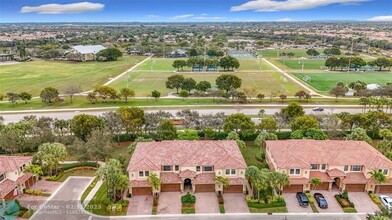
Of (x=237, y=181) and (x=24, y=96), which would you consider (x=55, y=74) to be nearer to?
(x=24, y=96)

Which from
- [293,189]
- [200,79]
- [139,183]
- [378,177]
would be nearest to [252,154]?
[293,189]

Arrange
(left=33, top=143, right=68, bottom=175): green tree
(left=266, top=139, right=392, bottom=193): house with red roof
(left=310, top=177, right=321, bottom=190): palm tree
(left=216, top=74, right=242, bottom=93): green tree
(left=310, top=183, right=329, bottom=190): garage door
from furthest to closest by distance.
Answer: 1. (left=216, top=74, right=242, bottom=93): green tree
2. (left=33, top=143, right=68, bottom=175): green tree
3. (left=310, top=183, right=329, bottom=190): garage door
4. (left=266, top=139, right=392, bottom=193): house with red roof
5. (left=310, top=177, right=321, bottom=190): palm tree

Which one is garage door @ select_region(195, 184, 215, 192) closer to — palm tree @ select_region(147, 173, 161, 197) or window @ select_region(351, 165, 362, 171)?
palm tree @ select_region(147, 173, 161, 197)

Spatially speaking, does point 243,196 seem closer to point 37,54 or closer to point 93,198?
point 93,198

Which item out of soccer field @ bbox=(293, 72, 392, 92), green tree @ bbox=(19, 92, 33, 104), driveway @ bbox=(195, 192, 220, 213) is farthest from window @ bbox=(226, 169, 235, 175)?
soccer field @ bbox=(293, 72, 392, 92)

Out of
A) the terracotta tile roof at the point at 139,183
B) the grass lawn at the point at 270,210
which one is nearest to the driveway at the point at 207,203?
the grass lawn at the point at 270,210

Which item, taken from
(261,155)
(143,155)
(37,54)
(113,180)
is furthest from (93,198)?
(37,54)

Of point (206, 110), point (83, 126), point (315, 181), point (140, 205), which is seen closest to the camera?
point (140, 205)
